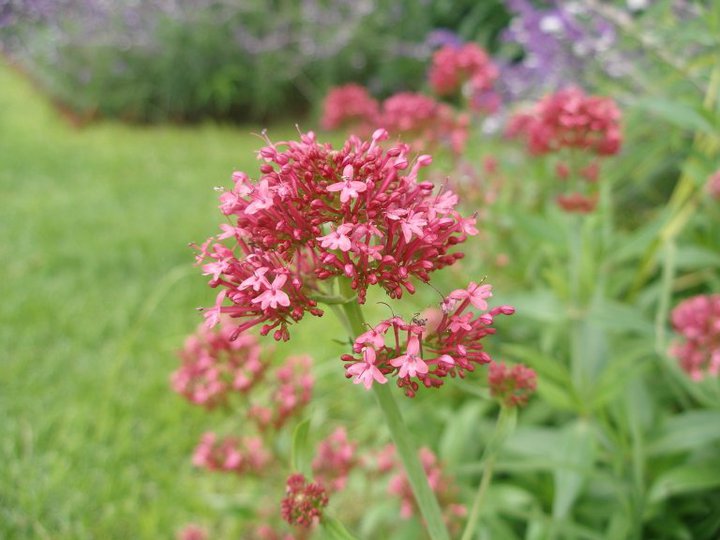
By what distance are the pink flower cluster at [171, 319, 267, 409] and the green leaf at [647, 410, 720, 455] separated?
112 centimetres

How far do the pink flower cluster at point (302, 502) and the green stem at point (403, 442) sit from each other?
0.16 metres

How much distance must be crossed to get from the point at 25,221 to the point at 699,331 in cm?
390

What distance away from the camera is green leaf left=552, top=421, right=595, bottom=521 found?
1732 millimetres

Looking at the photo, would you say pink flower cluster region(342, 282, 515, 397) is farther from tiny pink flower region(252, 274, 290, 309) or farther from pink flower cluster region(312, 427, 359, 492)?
pink flower cluster region(312, 427, 359, 492)

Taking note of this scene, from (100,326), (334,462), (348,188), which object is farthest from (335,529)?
(100,326)

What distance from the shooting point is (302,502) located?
1215 millimetres

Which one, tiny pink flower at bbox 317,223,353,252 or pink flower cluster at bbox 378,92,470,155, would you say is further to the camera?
pink flower cluster at bbox 378,92,470,155

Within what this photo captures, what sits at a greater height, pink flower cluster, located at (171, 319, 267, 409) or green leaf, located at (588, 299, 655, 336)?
pink flower cluster, located at (171, 319, 267, 409)

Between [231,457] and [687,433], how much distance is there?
1234 mm

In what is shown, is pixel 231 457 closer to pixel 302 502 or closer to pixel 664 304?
pixel 302 502

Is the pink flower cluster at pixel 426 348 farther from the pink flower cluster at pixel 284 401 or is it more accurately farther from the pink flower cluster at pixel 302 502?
the pink flower cluster at pixel 284 401

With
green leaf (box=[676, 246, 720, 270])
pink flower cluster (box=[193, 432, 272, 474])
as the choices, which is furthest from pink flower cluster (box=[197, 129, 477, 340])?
green leaf (box=[676, 246, 720, 270])

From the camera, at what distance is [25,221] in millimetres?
4324

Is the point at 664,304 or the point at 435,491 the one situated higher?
the point at 664,304
